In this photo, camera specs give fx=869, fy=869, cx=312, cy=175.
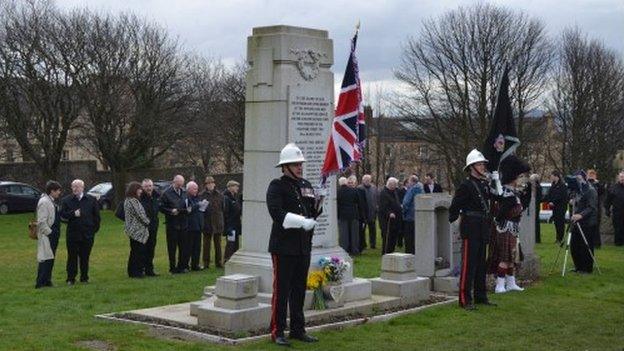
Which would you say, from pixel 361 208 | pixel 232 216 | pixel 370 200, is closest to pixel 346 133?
pixel 232 216

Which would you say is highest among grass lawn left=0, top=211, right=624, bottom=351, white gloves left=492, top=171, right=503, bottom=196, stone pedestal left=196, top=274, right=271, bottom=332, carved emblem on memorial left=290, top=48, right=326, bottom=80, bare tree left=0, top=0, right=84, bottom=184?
bare tree left=0, top=0, right=84, bottom=184

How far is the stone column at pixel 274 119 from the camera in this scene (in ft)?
37.1

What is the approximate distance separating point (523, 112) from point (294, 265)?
39.6m

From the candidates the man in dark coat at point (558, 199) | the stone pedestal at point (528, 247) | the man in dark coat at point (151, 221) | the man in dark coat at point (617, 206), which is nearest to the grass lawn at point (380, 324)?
the stone pedestal at point (528, 247)

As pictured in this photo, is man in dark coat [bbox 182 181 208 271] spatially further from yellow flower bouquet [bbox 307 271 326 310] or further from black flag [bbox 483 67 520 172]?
yellow flower bouquet [bbox 307 271 326 310]

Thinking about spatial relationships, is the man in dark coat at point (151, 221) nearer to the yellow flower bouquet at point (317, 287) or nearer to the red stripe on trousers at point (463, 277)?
the yellow flower bouquet at point (317, 287)

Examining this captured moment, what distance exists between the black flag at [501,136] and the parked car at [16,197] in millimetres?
29788

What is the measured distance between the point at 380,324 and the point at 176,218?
7.81 metres

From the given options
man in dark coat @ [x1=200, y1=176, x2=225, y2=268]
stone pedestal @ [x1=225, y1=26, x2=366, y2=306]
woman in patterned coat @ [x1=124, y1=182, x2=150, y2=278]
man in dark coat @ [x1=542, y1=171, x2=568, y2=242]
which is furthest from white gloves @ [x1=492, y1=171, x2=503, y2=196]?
man in dark coat @ [x1=542, y1=171, x2=568, y2=242]

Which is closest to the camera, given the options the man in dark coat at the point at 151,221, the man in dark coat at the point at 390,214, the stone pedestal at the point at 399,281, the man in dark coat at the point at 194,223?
the stone pedestal at the point at 399,281

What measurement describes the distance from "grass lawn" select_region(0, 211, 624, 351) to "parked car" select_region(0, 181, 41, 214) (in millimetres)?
23319

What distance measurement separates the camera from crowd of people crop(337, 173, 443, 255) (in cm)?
2089

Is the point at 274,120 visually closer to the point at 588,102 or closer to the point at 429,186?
the point at 429,186

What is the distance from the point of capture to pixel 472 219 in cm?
1209
